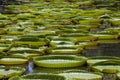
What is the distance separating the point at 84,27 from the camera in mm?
5992

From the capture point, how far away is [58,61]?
3.64 metres

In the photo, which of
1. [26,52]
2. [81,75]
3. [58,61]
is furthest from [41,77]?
[26,52]

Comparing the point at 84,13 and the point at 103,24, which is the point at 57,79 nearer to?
the point at 103,24

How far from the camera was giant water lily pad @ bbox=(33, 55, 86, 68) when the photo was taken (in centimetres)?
352

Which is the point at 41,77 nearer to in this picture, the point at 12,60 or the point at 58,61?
the point at 58,61

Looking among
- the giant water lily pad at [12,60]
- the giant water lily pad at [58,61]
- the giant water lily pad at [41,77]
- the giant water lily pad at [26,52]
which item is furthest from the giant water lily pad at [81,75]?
the giant water lily pad at [26,52]

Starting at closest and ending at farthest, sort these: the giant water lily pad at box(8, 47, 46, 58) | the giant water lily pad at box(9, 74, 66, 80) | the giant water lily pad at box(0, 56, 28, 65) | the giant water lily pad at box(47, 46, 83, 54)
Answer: the giant water lily pad at box(9, 74, 66, 80) < the giant water lily pad at box(0, 56, 28, 65) < the giant water lily pad at box(8, 47, 46, 58) < the giant water lily pad at box(47, 46, 83, 54)

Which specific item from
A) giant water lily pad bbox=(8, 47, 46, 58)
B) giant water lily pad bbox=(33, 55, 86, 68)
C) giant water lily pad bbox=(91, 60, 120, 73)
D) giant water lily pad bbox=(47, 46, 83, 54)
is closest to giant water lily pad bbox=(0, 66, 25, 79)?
giant water lily pad bbox=(33, 55, 86, 68)

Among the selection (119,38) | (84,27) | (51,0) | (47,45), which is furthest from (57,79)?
(51,0)

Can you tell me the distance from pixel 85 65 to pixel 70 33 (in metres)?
1.80

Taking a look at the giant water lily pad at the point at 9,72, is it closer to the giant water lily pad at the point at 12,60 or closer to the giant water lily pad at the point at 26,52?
the giant water lily pad at the point at 12,60

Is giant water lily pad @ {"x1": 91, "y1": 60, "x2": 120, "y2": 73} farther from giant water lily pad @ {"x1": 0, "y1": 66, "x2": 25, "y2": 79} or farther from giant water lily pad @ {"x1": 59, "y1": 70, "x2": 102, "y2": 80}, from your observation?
giant water lily pad @ {"x1": 0, "y1": 66, "x2": 25, "y2": 79}

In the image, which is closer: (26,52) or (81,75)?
(81,75)

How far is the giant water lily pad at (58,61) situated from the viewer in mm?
3521
